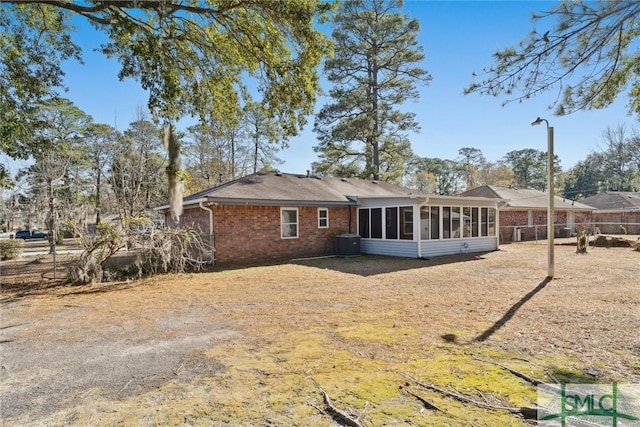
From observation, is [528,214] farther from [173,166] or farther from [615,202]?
[173,166]

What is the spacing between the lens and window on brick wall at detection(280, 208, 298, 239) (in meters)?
13.1

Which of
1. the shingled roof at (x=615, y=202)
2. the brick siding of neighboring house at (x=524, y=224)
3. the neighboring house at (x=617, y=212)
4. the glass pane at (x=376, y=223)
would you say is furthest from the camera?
the shingled roof at (x=615, y=202)

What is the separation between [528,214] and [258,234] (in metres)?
18.3

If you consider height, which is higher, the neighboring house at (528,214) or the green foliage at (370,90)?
the green foliage at (370,90)

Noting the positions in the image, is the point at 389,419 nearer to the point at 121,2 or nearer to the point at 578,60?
the point at 578,60

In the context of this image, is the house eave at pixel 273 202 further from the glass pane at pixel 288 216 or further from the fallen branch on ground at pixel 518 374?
the fallen branch on ground at pixel 518 374

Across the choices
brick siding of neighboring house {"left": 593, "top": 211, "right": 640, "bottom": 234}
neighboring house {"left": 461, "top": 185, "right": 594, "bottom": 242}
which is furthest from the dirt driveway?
brick siding of neighboring house {"left": 593, "top": 211, "right": 640, "bottom": 234}

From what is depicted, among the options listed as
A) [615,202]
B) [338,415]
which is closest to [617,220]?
[615,202]

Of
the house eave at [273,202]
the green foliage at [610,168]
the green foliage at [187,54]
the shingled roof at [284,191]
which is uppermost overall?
the green foliage at [610,168]

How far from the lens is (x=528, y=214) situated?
22406mm

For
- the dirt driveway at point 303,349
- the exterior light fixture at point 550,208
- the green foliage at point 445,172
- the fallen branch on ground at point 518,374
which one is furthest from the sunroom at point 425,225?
the green foliage at point 445,172

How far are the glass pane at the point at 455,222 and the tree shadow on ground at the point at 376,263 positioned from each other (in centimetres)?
89

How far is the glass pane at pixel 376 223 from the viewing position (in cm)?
1434

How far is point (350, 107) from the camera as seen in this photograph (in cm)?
2427
